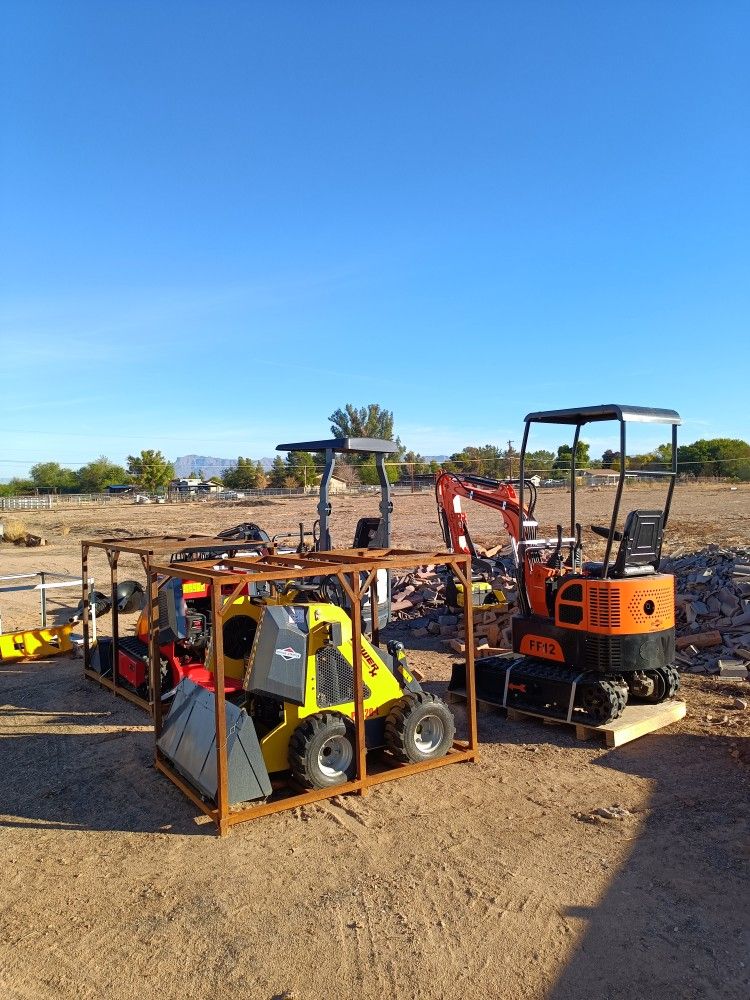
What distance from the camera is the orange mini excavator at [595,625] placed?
7.31 meters

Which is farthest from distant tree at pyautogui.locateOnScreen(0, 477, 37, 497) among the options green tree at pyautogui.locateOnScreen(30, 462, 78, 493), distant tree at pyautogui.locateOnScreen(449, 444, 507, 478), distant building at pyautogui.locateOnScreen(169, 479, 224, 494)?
distant tree at pyautogui.locateOnScreen(449, 444, 507, 478)

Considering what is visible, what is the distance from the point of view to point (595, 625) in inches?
291

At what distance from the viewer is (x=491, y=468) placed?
2115 inches

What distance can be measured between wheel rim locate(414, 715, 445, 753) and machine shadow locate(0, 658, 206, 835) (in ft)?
6.35

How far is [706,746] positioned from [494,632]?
4573 mm

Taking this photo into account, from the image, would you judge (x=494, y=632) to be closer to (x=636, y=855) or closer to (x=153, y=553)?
(x=153, y=553)

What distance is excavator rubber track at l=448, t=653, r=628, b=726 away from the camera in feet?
23.8

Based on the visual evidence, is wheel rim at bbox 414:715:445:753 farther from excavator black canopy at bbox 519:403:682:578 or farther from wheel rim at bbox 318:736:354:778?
excavator black canopy at bbox 519:403:682:578

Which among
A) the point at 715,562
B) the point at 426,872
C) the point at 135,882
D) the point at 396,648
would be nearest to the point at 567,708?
the point at 396,648

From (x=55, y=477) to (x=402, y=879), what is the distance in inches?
3497

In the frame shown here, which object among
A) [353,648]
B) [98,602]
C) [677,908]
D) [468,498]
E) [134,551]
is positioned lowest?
[677,908]

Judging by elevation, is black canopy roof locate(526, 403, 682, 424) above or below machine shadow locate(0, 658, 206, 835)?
above

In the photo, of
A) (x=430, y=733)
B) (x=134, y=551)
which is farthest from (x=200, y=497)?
(x=430, y=733)

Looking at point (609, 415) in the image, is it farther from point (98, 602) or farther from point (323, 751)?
point (98, 602)
